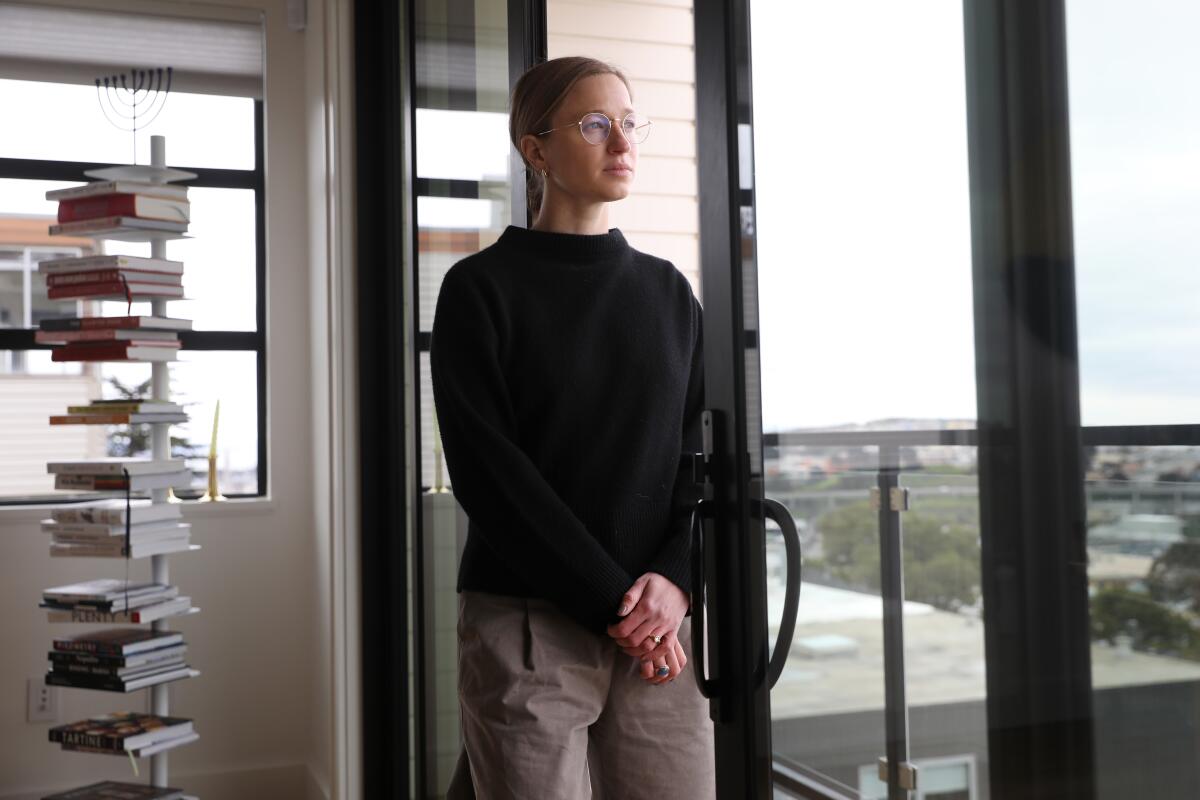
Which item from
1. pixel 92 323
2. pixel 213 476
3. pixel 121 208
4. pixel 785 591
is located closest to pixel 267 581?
pixel 213 476

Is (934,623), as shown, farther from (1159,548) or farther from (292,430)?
(292,430)

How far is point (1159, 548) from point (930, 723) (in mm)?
262

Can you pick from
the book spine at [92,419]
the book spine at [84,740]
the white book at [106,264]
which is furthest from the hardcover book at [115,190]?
the book spine at [84,740]

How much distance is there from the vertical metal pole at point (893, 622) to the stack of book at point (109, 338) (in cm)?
256

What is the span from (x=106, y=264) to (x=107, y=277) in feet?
0.11

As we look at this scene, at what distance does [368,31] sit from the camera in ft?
9.61

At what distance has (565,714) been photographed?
1.29m

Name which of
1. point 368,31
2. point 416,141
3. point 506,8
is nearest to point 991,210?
point 506,8

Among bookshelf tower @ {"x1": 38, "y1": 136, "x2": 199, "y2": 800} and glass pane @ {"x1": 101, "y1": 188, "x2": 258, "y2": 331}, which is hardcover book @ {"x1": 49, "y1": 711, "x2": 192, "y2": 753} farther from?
glass pane @ {"x1": 101, "y1": 188, "x2": 258, "y2": 331}

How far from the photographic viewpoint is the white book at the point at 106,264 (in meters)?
2.94

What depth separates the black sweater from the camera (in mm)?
1304

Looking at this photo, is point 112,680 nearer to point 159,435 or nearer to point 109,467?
point 109,467

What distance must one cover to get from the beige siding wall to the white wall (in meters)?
0.88

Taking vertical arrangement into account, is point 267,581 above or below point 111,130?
below
